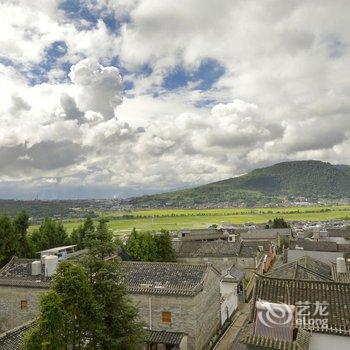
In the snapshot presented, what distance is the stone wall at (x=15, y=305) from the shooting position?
34625mm

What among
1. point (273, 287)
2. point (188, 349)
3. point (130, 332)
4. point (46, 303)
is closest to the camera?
point (46, 303)

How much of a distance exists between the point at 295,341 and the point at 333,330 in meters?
3.37

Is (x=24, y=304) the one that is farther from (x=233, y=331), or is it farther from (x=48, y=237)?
(x=48, y=237)

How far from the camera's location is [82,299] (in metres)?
18.9

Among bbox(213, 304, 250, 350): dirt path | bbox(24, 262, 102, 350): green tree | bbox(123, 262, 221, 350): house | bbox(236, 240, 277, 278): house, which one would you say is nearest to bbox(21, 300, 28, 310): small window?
bbox(123, 262, 221, 350): house

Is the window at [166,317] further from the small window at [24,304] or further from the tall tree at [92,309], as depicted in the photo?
the small window at [24,304]

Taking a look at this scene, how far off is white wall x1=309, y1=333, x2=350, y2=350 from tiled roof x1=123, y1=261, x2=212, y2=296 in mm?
11115

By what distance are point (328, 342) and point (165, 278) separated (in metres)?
16.4

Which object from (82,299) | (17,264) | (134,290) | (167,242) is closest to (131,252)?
(167,242)

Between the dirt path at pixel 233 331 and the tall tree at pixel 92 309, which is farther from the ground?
the tall tree at pixel 92 309

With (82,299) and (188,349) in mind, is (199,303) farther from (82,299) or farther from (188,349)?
(82,299)

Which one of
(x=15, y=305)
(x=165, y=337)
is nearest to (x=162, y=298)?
(x=165, y=337)

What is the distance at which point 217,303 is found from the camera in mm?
37625

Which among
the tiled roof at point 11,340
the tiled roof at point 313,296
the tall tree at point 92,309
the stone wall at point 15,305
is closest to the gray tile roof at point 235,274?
the tiled roof at point 313,296
